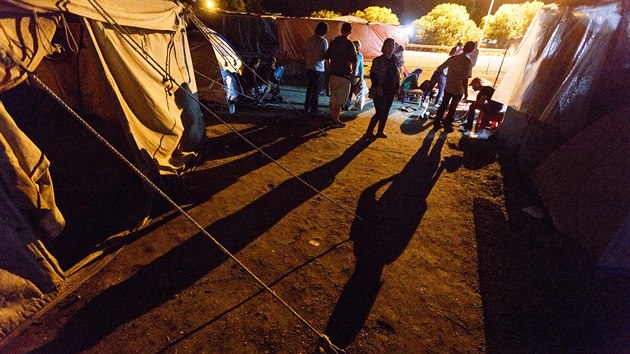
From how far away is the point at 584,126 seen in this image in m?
4.72

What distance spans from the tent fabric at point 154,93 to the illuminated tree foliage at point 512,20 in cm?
2134

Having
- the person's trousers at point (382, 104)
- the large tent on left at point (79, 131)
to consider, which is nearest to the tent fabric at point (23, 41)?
the large tent on left at point (79, 131)

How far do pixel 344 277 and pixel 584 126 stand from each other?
4419 mm

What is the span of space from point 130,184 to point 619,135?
6934 millimetres

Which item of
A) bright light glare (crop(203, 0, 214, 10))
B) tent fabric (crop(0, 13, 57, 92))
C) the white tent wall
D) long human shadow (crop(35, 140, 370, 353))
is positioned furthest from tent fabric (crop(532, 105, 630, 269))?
bright light glare (crop(203, 0, 214, 10))

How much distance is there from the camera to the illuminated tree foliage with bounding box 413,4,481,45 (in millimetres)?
21766

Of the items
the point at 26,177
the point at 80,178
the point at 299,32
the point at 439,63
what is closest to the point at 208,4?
the point at 299,32

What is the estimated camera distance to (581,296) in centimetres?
335

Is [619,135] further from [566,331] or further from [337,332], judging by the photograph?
[337,332]

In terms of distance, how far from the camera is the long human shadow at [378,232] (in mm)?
3041

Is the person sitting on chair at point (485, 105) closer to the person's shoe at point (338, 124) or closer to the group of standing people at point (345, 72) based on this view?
the group of standing people at point (345, 72)

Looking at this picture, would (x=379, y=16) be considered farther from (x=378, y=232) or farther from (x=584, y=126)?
(x=378, y=232)

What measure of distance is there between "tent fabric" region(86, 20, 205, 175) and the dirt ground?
592 mm

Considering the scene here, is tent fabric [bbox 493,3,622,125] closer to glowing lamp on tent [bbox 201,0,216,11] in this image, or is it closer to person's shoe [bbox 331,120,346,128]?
person's shoe [bbox 331,120,346,128]
